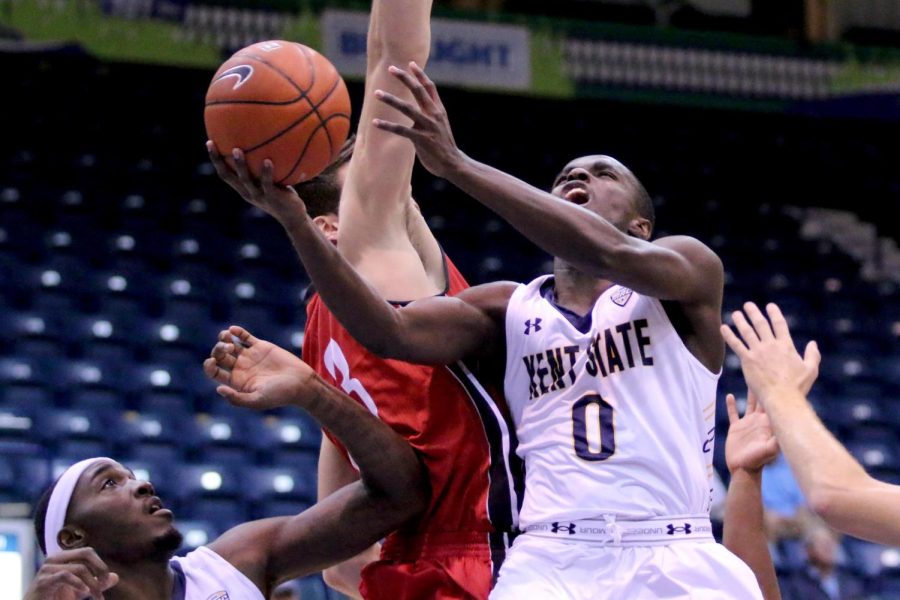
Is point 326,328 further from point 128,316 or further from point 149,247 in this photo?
point 149,247

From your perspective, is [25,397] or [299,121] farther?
[25,397]

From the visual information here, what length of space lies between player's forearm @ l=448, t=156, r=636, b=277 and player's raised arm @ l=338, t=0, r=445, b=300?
0.57m

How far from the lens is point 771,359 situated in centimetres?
291

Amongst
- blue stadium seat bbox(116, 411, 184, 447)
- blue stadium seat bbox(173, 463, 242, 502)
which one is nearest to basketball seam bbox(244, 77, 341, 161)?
blue stadium seat bbox(173, 463, 242, 502)

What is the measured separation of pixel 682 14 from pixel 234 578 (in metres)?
10.9

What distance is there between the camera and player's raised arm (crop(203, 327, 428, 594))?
3.37 m

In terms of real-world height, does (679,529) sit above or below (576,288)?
below

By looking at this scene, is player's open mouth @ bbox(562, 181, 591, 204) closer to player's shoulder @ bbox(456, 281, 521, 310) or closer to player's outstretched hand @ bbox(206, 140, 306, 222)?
player's shoulder @ bbox(456, 281, 521, 310)

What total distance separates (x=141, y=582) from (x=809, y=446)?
1.99m

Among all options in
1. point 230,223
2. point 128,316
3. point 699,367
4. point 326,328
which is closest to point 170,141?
point 230,223

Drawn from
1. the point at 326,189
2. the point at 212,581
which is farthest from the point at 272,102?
the point at 212,581

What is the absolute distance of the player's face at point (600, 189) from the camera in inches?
144

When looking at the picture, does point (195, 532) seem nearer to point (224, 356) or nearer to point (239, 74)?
point (224, 356)

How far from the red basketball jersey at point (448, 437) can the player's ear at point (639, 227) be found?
60cm
